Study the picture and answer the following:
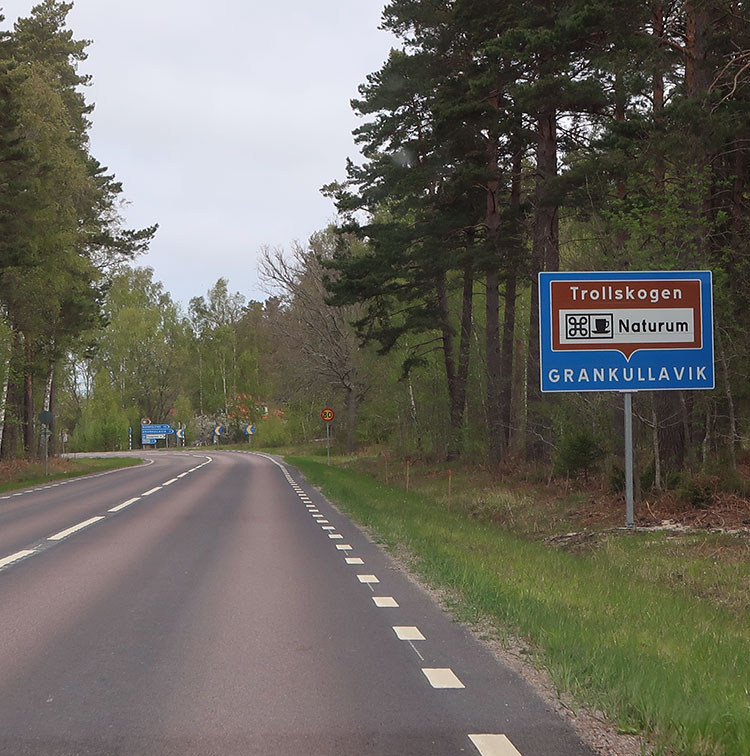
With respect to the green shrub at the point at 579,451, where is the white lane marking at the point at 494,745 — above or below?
below

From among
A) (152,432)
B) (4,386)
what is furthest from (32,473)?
(152,432)

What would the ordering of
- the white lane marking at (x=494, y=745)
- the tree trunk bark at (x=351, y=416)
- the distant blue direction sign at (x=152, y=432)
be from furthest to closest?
the distant blue direction sign at (x=152, y=432)
the tree trunk bark at (x=351, y=416)
the white lane marking at (x=494, y=745)

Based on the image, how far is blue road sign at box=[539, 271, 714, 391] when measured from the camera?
1650 cm

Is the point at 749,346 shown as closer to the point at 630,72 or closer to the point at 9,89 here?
the point at 630,72

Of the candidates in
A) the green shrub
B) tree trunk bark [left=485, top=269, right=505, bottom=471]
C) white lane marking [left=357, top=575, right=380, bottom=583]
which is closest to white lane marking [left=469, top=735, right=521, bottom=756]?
white lane marking [left=357, top=575, right=380, bottom=583]

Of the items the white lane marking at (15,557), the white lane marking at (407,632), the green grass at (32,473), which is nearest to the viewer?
the white lane marking at (407,632)

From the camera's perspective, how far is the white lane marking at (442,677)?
6.30 m

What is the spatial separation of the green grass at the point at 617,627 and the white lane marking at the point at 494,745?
2.31 ft

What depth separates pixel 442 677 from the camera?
6520 mm

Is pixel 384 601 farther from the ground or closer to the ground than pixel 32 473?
farther from the ground

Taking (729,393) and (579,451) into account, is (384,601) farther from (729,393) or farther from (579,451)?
(579,451)

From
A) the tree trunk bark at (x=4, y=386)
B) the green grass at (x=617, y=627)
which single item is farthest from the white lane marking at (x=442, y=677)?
the tree trunk bark at (x=4, y=386)

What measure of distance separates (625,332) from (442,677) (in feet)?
36.7

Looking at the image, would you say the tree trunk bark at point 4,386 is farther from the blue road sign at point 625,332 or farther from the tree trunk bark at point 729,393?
the tree trunk bark at point 729,393
